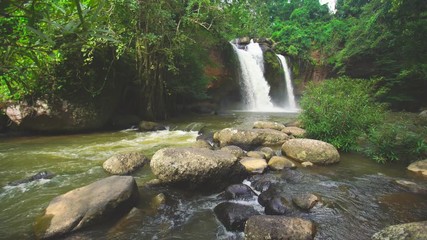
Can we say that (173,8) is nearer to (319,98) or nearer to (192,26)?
(192,26)

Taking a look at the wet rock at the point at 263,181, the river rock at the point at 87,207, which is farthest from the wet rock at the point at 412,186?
the river rock at the point at 87,207

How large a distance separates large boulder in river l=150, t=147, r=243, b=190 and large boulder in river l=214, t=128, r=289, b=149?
2.61 metres

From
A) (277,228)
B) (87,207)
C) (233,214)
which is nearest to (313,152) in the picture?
(233,214)

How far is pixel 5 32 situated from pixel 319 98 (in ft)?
23.7

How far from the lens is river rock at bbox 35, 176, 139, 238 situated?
132 inches

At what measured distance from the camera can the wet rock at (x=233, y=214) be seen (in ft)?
11.8

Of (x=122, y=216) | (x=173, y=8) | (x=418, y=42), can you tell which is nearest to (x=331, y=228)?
(x=122, y=216)

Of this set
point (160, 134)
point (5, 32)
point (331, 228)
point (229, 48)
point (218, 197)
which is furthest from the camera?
point (229, 48)

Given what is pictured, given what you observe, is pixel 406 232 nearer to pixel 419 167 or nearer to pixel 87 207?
pixel 419 167

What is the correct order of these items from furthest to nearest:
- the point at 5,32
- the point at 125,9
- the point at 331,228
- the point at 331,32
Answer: the point at 331,32, the point at 125,9, the point at 331,228, the point at 5,32

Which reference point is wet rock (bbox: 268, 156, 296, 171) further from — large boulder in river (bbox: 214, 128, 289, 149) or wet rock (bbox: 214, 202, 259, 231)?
wet rock (bbox: 214, 202, 259, 231)

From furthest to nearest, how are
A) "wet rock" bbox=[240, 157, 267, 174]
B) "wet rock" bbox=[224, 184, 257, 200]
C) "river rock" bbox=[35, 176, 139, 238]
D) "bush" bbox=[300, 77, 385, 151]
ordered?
"bush" bbox=[300, 77, 385, 151]
"wet rock" bbox=[240, 157, 267, 174]
"wet rock" bbox=[224, 184, 257, 200]
"river rock" bbox=[35, 176, 139, 238]

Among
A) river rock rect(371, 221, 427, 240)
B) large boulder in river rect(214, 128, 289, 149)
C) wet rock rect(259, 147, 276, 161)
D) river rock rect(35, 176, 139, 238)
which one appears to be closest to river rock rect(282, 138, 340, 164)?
wet rock rect(259, 147, 276, 161)

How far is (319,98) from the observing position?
24.3ft
